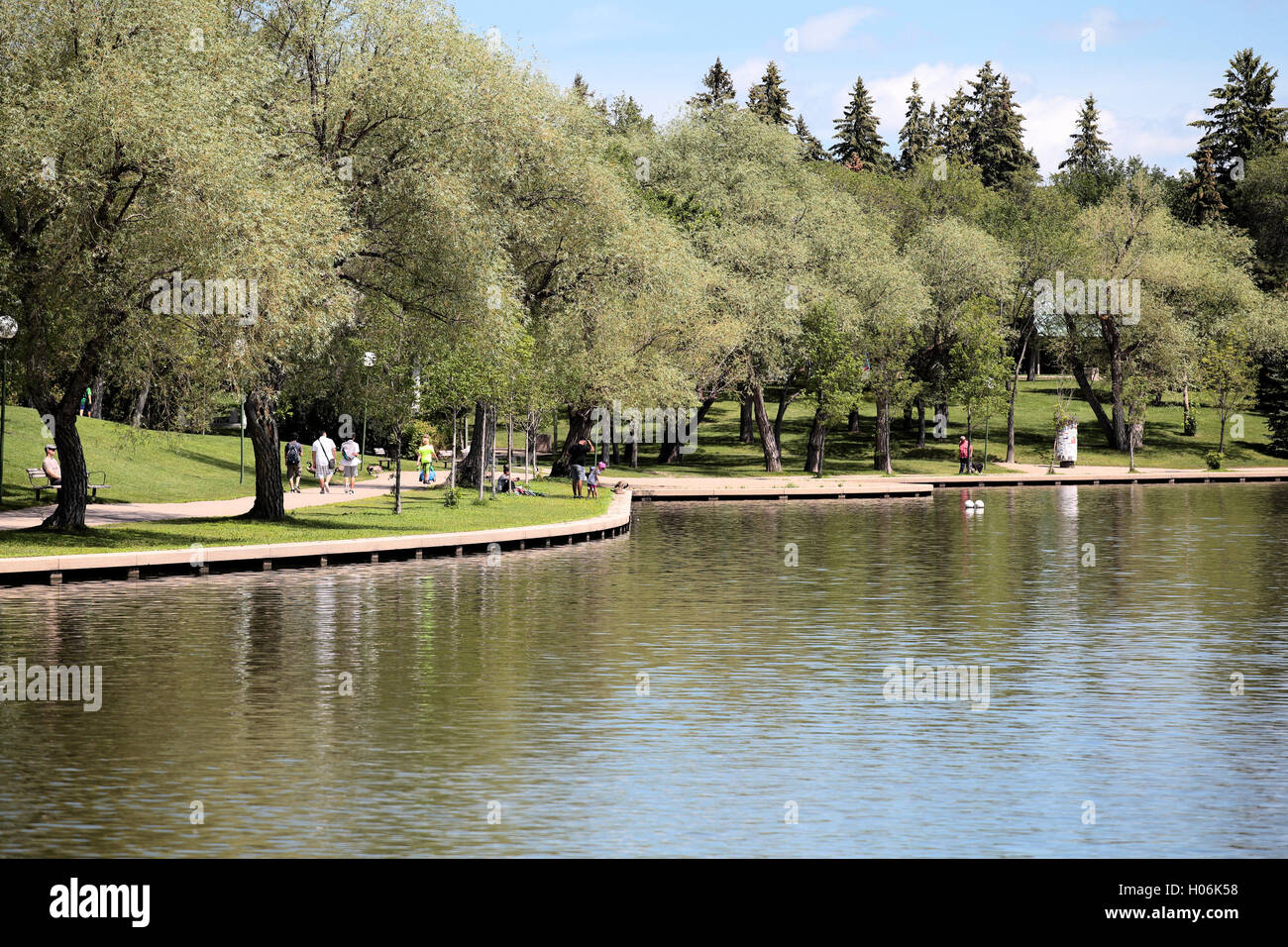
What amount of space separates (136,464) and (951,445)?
54.0 metres

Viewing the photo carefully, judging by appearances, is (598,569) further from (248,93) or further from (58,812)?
(58,812)

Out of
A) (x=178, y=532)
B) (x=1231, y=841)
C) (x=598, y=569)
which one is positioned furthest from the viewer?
(x=178, y=532)

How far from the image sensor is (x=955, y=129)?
5138 inches

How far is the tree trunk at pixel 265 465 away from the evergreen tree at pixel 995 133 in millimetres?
101091

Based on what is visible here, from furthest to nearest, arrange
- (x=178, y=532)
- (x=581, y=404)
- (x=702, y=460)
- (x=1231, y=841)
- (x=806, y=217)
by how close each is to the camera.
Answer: (x=702, y=460) < (x=806, y=217) < (x=581, y=404) < (x=178, y=532) < (x=1231, y=841)

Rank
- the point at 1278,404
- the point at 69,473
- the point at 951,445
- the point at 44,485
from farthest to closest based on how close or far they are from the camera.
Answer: the point at 1278,404 < the point at 951,445 < the point at 44,485 < the point at 69,473

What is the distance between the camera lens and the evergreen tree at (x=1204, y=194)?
114 meters

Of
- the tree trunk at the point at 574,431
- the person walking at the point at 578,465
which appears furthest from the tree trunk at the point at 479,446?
the tree trunk at the point at 574,431

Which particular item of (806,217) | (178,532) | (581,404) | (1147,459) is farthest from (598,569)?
(1147,459)

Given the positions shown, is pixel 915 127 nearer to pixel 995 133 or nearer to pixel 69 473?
pixel 995 133

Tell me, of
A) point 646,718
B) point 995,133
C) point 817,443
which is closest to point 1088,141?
point 995,133

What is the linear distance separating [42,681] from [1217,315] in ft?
298
